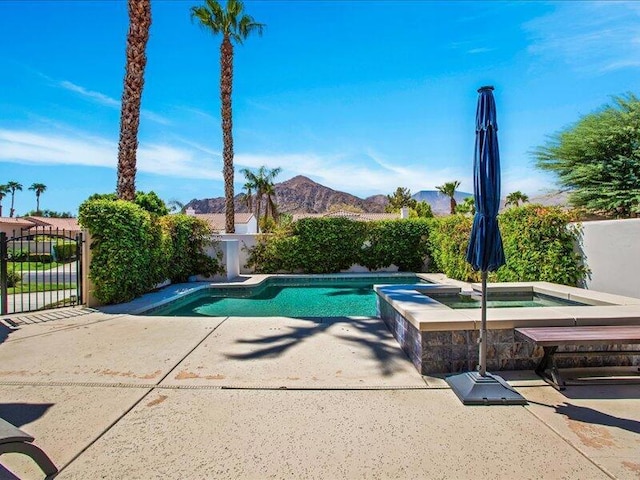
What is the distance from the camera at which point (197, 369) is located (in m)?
4.52

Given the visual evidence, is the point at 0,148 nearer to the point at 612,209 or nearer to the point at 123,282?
the point at 123,282

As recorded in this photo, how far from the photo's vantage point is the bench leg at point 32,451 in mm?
2002

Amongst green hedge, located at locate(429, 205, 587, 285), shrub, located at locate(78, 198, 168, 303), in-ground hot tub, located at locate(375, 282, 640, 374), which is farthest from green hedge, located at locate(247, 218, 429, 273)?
in-ground hot tub, located at locate(375, 282, 640, 374)

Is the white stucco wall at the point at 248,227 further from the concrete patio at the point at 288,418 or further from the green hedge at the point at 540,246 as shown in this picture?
the concrete patio at the point at 288,418

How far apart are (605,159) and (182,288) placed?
13.4 metres

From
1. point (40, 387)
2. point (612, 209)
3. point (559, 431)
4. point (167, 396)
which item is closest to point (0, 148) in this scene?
point (40, 387)

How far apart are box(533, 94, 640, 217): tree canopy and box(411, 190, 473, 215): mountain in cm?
4396

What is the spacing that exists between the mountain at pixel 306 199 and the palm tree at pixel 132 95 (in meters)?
120

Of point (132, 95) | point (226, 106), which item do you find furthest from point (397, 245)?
point (132, 95)

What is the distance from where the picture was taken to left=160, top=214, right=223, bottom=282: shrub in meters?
12.9

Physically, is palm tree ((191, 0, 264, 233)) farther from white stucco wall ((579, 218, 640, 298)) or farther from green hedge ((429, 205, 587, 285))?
white stucco wall ((579, 218, 640, 298))

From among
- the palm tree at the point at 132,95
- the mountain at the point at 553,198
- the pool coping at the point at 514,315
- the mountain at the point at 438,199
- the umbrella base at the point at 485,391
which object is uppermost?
the mountain at the point at 438,199

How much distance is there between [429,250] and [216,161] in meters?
12.3

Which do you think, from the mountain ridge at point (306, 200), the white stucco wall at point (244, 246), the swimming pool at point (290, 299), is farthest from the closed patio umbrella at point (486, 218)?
the mountain ridge at point (306, 200)
